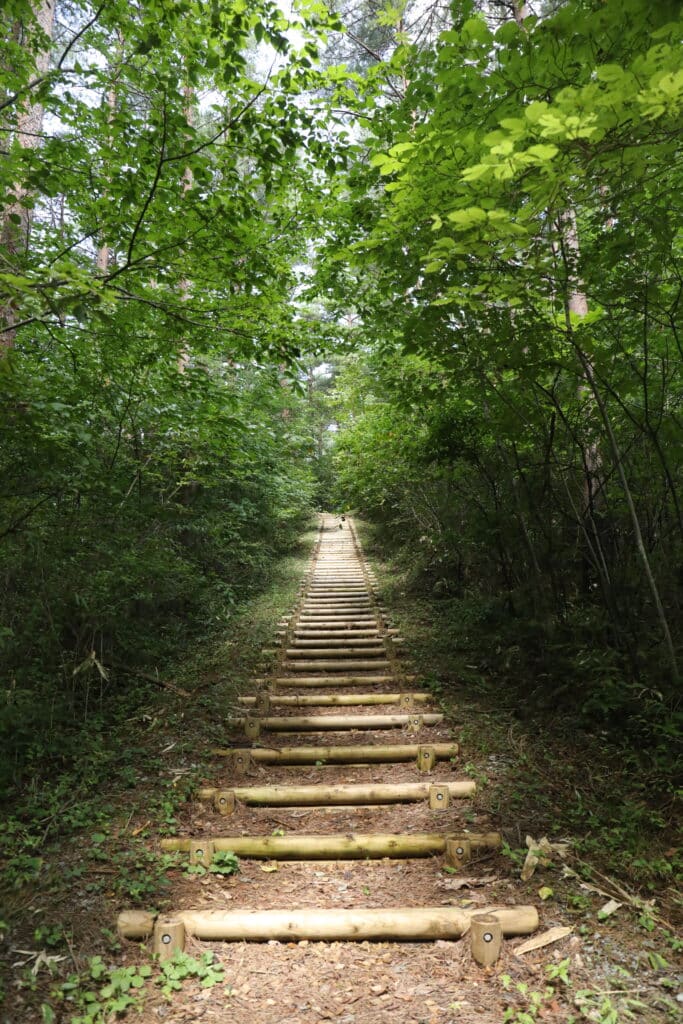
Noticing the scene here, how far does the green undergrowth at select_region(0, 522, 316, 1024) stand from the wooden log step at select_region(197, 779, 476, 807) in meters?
0.42

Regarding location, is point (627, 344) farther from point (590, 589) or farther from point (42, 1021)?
point (42, 1021)

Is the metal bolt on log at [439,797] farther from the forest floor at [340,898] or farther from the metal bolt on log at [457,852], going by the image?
the metal bolt on log at [457,852]

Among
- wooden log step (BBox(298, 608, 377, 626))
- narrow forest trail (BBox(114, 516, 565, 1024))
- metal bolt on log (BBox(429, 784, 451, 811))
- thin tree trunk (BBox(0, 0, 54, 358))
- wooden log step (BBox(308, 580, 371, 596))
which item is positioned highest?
thin tree trunk (BBox(0, 0, 54, 358))

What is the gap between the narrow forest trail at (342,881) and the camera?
6.81ft

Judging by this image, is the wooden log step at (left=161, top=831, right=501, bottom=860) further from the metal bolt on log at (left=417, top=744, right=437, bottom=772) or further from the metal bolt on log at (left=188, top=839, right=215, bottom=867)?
the metal bolt on log at (left=417, top=744, right=437, bottom=772)

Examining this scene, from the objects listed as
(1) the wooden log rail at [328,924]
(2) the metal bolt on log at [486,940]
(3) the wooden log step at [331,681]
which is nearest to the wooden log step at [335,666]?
(3) the wooden log step at [331,681]

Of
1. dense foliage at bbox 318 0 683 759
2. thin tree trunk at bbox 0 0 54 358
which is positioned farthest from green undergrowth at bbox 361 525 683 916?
thin tree trunk at bbox 0 0 54 358

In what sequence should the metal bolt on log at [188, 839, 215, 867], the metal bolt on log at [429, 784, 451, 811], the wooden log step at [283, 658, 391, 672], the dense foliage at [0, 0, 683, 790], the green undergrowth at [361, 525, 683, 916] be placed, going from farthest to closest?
1. the wooden log step at [283, 658, 391, 672]
2. the metal bolt on log at [429, 784, 451, 811]
3. the metal bolt on log at [188, 839, 215, 867]
4. the green undergrowth at [361, 525, 683, 916]
5. the dense foliage at [0, 0, 683, 790]

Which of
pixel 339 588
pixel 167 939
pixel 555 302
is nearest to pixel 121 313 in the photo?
pixel 555 302

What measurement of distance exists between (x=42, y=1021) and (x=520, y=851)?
2.22m

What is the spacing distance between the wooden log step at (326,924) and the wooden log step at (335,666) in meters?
3.27

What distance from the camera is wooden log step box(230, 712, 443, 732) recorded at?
430cm

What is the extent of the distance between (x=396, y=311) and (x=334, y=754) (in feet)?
11.5

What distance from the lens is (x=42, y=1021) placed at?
1909 mm
